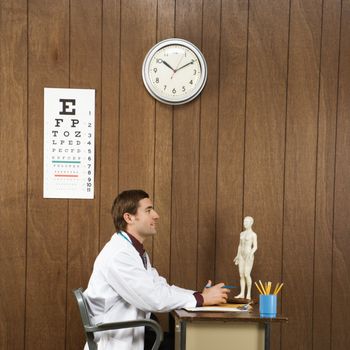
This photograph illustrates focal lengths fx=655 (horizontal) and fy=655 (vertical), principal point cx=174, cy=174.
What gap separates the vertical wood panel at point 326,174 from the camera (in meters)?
3.48

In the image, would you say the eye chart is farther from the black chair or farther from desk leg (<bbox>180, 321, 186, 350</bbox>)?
desk leg (<bbox>180, 321, 186, 350</bbox>)

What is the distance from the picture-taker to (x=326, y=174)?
349cm

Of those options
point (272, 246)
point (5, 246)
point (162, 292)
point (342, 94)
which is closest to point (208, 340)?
point (162, 292)

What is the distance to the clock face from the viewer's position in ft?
11.1

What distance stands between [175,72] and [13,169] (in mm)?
974

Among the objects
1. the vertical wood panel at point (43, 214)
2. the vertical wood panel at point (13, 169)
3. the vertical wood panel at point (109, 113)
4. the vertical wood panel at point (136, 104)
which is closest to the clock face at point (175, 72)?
the vertical wood panel at point (136, 104)

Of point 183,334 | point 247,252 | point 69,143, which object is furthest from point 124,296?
point 69,143

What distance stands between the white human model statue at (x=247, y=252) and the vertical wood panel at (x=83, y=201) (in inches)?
30.1

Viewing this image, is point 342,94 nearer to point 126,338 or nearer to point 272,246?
point 272,246

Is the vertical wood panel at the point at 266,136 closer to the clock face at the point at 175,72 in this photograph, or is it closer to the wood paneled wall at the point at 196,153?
the wood paneled wall at the point at 196,153

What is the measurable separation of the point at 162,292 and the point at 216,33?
57.7 inches

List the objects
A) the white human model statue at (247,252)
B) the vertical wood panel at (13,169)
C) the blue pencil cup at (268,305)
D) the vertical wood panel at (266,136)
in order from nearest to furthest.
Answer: the blue pencil cup at (268,305), the white human model statue at (247,252), the vertical wood panel at (13,169), the vertical wood panel at (266,136)

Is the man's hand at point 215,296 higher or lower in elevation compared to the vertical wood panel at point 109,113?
lower

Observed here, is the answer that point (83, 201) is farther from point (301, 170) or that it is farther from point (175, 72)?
point (301, 170)
